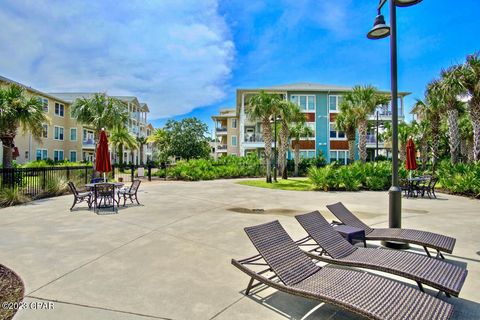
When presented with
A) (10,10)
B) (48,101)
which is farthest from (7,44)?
(48,101)

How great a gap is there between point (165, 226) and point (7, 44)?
13012 millimetres

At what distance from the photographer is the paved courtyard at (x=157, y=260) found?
3.52m

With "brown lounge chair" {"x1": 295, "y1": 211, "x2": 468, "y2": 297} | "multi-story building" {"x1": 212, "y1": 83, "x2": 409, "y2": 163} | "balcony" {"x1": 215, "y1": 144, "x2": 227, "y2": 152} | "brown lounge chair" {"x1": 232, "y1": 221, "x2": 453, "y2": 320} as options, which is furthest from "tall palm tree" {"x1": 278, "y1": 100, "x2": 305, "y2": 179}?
"balcony" {"x1": 215, "y1": 144, "x2": 227, "y2": 152}

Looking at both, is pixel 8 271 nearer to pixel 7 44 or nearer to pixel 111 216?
pixel 111 216

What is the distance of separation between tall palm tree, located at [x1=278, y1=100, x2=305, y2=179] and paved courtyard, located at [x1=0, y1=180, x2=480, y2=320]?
1490 centimetres

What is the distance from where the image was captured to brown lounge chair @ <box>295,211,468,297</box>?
3.36m

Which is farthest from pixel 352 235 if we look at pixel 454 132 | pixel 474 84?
pixel 454 132

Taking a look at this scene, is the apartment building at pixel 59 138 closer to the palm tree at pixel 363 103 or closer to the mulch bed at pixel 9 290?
the palm tree at pixel 363 103

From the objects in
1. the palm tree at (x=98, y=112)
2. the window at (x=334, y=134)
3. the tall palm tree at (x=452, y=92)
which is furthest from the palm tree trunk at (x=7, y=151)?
the window at (x=334, y=134)

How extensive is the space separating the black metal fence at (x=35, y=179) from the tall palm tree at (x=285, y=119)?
15.9 m

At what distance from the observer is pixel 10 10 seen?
10758mm

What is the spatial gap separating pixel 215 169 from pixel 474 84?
20653 millimetres

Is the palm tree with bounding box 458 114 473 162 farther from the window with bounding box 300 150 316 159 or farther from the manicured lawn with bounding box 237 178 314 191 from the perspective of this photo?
the manicured lawn with bounding box 237 178 314 191

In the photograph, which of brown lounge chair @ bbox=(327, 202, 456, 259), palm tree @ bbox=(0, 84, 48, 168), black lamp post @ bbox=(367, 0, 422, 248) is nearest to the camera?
brown lounge chair @ bbox=(327, 202, 456, 259)
